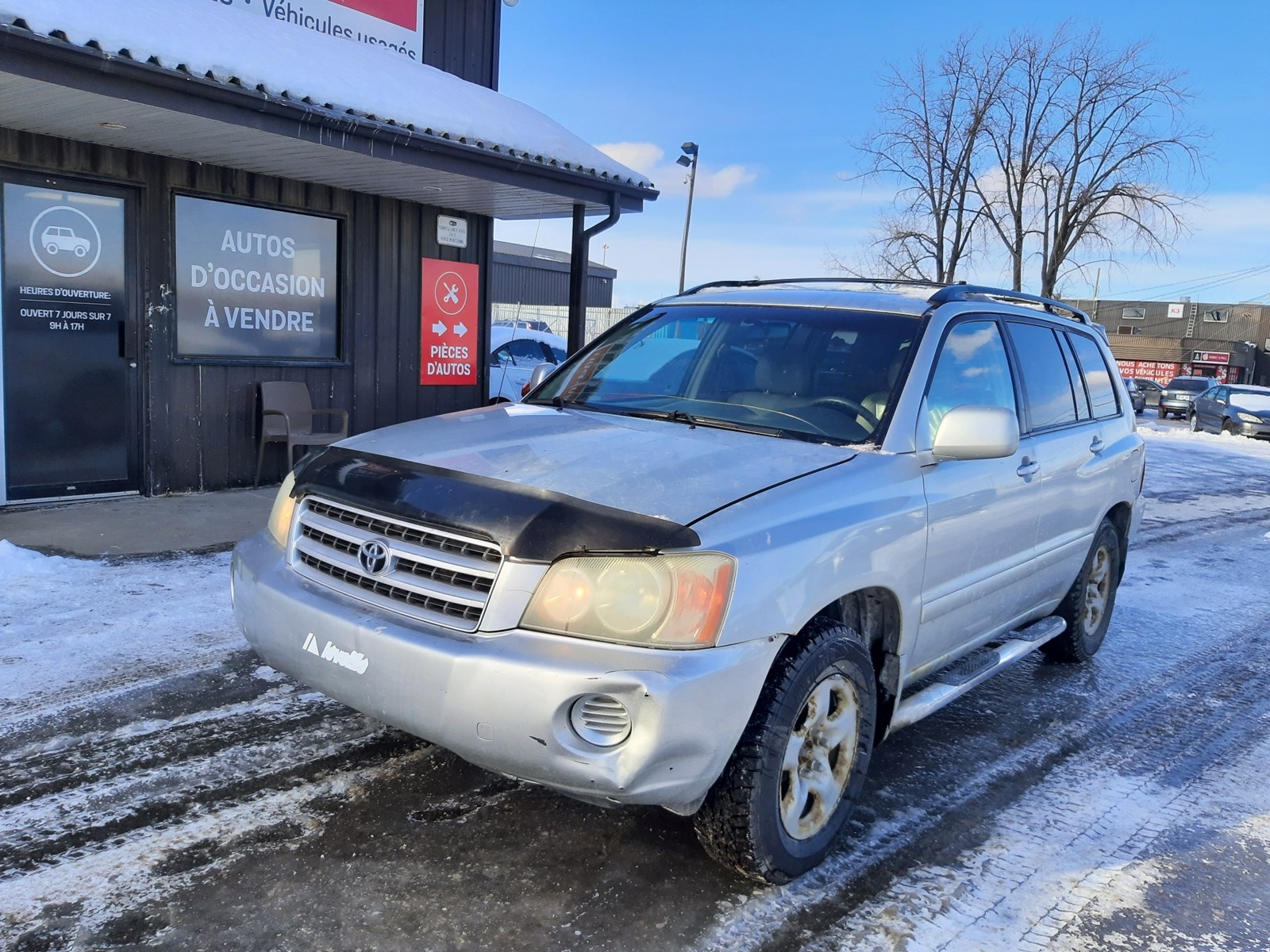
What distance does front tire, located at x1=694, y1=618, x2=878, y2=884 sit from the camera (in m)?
2.76

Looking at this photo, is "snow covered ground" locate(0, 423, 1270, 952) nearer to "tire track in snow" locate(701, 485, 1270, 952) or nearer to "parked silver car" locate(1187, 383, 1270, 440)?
"tire track in snow" locate(701, 485, 1270, 952)

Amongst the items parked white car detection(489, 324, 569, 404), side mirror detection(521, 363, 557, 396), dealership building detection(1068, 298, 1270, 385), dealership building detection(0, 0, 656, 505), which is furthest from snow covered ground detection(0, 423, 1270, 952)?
dealership building detection(1068, 298, 1270, 385)

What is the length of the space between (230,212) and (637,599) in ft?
23.5

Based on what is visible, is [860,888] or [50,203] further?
[50,203]

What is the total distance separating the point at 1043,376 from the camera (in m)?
4.67

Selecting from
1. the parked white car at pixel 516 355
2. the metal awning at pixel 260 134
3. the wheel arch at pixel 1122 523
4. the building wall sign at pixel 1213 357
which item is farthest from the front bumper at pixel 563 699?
the building wall sign at pixel 1213 357

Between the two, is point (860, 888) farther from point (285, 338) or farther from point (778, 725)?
point (285, 338)

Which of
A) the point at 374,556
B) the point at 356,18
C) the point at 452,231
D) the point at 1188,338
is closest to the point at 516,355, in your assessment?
the point at 452,231

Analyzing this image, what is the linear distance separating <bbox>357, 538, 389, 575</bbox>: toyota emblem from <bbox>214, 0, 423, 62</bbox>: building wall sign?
6.79 metres

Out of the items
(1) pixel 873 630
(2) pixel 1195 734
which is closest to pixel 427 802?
(1) pixel 873 630

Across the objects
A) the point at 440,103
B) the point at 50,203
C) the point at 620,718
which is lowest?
the point at 620,718

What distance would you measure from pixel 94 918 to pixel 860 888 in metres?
2.13

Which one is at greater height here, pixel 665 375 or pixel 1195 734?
pixel 665 375

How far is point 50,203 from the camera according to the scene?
7301 mm
